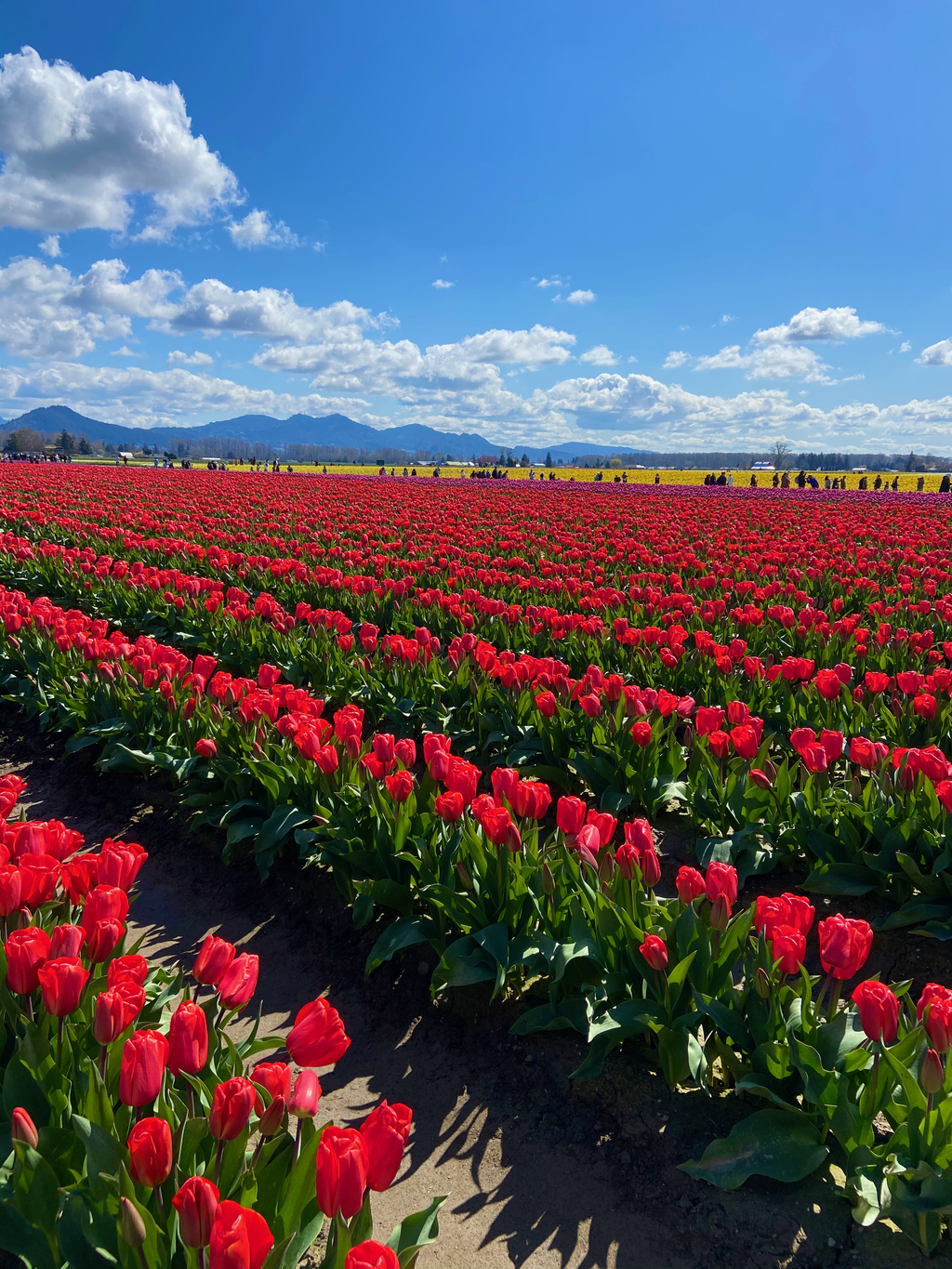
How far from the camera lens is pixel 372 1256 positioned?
1385mm

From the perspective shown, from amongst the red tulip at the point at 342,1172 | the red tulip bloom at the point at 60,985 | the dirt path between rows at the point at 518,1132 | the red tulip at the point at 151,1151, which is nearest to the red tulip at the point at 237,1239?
the red tulip at the point at 342,1172

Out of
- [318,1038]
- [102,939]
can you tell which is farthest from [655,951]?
[102,939]

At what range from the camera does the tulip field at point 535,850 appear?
216 cm

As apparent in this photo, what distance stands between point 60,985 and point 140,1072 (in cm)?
50

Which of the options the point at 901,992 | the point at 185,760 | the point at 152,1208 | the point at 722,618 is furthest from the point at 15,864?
the point at 722,618

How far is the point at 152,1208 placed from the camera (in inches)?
74.8

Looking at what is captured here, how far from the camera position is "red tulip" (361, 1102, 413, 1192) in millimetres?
1602

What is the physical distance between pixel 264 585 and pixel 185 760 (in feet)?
20.9

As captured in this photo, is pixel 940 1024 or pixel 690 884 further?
pixel 690 884

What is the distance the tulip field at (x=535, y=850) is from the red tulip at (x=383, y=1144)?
36 millimetres

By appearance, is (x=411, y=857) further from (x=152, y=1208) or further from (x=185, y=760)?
(x=185, y=760)

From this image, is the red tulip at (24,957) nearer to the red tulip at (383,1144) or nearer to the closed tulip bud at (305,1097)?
the closed tulip bud at (305,1097)

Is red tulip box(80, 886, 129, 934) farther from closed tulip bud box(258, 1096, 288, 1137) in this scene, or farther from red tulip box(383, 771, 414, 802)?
red tulip box(383, 771, 414, 802)

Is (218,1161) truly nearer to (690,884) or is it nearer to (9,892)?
(9,892)
